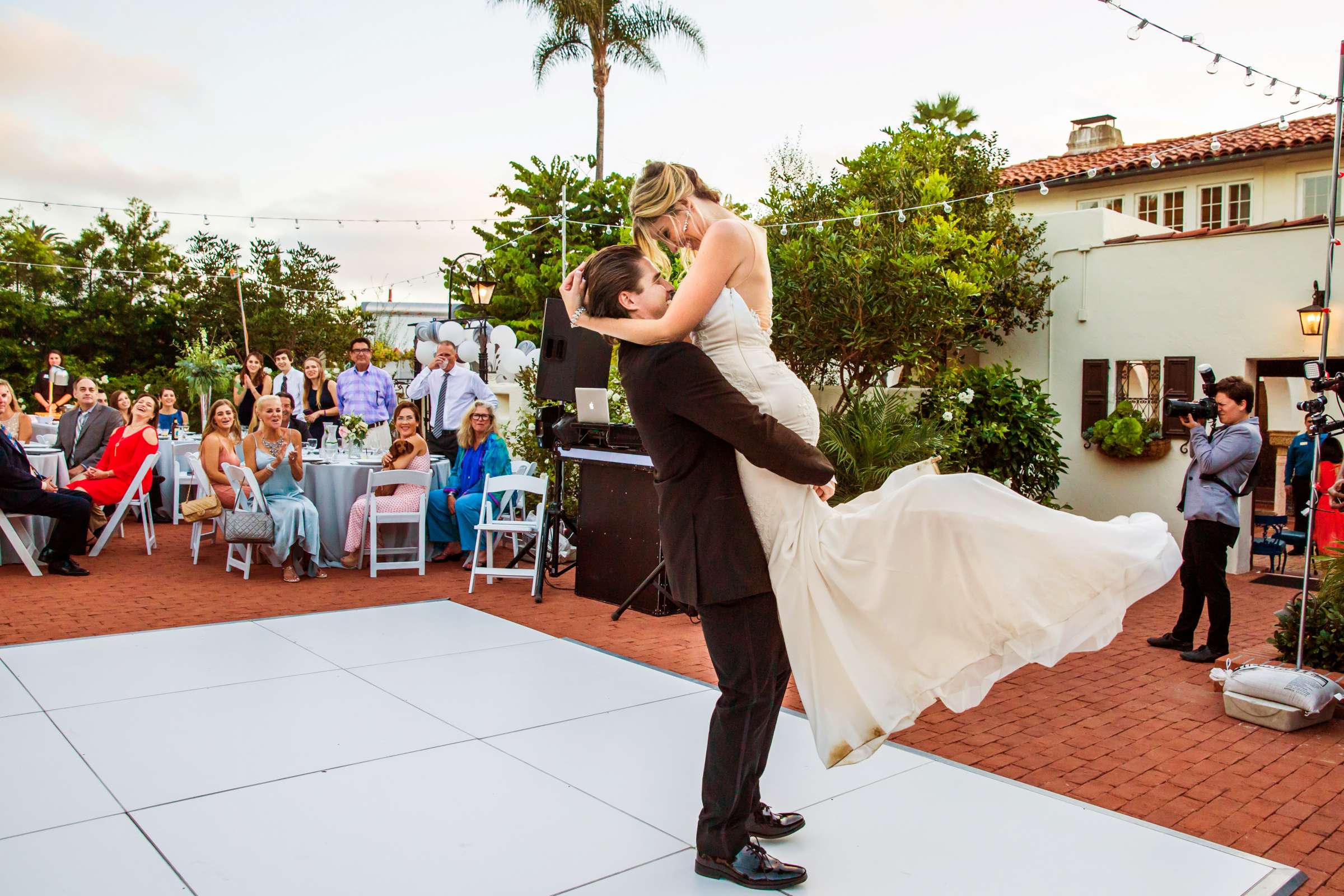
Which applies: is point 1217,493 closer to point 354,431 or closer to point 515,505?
point 515,505

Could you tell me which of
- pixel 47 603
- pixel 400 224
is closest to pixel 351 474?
pixel 47 603

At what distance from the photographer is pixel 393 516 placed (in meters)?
8.05

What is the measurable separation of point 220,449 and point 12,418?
3.02 metres

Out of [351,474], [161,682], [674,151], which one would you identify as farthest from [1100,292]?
[161,682]

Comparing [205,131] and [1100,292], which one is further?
[205,131]

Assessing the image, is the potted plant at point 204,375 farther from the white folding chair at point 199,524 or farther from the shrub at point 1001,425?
the shrub at point 1001,425

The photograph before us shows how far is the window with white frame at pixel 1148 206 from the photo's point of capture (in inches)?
668

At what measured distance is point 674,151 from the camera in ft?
45.7

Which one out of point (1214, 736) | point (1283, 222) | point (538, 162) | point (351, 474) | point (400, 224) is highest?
point (538, 162)

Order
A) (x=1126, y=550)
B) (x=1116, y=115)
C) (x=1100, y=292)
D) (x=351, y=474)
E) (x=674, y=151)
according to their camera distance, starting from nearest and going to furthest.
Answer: (x=1126, y=550) < (x=351, y=474) < (x=1100, y=292) < (x=674, y=151) < (x=1116, y=115)

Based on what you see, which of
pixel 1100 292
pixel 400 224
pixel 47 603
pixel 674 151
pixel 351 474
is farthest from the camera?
pixel 400 224

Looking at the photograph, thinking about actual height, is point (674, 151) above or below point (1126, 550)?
above

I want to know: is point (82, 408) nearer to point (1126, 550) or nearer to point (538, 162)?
point (1126, 550)

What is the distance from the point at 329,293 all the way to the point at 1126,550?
3112 cm
